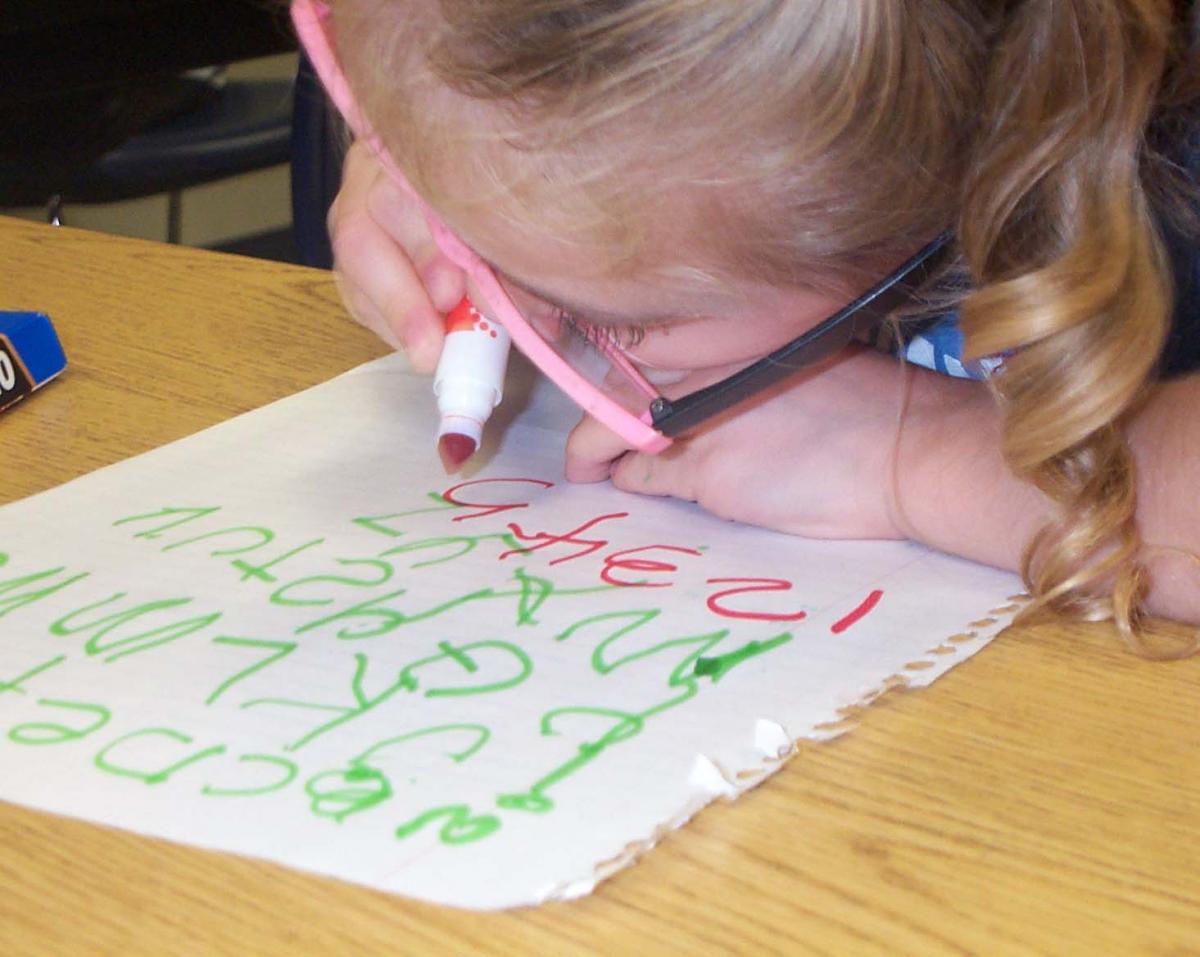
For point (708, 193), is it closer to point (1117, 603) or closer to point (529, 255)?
point (529, 255)

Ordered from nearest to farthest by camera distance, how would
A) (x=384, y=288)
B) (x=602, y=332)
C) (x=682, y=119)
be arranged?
1. (x=682, y=119)
2. (x=602, y=332)
3. (x=384, y=288)

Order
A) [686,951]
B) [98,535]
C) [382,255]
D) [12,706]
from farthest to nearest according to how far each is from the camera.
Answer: [382,255] < [98,535] < [12,706] < [686,951]

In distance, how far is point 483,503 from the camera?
0.59 meters

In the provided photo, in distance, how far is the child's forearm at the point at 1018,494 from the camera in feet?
1.65

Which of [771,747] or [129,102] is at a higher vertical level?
[129,102]

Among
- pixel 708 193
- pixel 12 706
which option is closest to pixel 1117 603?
pixel 708 193

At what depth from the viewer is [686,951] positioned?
0.32m

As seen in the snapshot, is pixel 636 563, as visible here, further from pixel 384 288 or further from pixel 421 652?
pixel 384 288

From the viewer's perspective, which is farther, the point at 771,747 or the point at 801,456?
the point at 801,456

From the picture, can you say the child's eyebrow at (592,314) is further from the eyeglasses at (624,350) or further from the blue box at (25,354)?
the blue box at (25,354)

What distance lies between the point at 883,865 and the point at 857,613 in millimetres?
139

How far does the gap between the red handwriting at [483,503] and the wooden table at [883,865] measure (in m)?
0.20

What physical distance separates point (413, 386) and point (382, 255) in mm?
63

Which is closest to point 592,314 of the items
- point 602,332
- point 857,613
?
point 602,332
